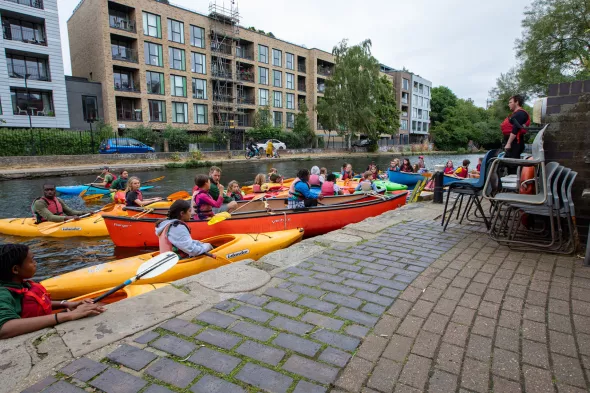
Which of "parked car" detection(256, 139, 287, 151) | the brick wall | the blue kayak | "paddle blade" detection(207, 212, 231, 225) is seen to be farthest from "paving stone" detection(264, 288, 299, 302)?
"parked car" detection(256, 139, 287, 151)

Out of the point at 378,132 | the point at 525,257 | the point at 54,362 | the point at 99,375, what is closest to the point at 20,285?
the point at 54,362

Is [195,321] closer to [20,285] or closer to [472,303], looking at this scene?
[20,285]

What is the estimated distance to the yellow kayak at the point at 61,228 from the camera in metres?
8.73

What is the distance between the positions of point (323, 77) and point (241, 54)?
1345cm

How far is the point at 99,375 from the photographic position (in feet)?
6.30

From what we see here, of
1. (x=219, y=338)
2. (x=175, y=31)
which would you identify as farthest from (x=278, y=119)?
(x=219, y=338)

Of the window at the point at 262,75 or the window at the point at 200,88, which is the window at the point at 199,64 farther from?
the window at the point at 262,75

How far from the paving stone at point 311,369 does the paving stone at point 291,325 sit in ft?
1.00

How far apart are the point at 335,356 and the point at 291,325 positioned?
Answer: 440 mm

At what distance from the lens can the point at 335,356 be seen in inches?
83.8

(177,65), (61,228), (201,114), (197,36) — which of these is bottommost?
(61,228)

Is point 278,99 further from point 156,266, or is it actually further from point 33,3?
point 156,266

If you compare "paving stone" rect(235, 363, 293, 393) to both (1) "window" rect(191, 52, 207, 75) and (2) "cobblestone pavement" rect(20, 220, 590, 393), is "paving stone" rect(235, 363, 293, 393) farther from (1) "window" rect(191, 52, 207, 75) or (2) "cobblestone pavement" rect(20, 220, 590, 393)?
(1) "window" rect(191, 52, 207, 75)

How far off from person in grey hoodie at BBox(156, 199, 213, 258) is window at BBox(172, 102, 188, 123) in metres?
31.3
